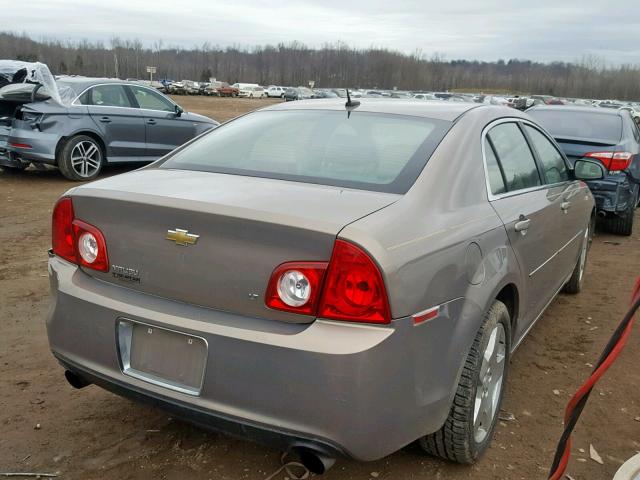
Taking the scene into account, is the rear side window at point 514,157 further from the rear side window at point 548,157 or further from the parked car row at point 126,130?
the parked car row at point 126,130

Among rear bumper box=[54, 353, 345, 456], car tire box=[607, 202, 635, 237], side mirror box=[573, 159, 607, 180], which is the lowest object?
car tire box=[607, 202, 635, 237]

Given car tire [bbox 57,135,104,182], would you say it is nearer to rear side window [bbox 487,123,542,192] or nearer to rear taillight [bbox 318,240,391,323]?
rear side window [bbox 487,123,542,192]

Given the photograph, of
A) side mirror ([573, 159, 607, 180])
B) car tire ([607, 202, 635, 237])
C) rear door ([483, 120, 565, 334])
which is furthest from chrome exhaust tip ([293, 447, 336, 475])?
car tire ([607, 202, 635, 237])

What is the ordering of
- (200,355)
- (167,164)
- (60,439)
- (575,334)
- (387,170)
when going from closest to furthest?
(200,355)
(387,170)
(60,439)
(167,164)
(575,334)

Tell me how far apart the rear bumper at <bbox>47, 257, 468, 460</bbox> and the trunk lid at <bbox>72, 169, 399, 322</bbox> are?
8 cm

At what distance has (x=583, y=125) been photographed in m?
7.38

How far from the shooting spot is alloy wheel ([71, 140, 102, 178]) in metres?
9.44

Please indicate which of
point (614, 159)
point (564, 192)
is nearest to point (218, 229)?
point (564, 192)

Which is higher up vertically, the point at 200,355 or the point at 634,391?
the point at 200,355

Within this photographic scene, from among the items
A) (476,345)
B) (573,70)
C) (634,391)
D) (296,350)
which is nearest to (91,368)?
(296,350)

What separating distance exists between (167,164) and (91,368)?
3.61ft

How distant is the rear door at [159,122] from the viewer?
10.2 m

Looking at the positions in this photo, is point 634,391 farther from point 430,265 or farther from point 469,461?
point 430,265

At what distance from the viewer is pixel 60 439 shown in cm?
283
